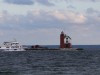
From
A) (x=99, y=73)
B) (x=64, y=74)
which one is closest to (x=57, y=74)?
(x=64, y=74)

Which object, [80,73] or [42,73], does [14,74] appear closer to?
[42,73]

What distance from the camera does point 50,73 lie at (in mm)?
71750

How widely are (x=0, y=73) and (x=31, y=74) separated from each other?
15.9ft

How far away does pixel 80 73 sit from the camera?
7150cm

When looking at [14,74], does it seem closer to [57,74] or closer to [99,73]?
[57,74]

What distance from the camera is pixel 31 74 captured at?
6931cm

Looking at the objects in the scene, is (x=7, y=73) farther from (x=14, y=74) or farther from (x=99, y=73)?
(x=99, y=73)

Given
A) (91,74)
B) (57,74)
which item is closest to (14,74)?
(57,74)

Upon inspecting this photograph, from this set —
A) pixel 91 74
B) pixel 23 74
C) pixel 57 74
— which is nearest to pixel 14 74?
pixel 23 74

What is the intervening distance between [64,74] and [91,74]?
385cm

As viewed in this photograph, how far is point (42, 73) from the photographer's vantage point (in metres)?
71.6

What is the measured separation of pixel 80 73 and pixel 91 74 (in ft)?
7.91

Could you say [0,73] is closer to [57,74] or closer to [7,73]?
[7,73]

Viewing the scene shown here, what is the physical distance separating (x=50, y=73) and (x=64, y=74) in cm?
253
